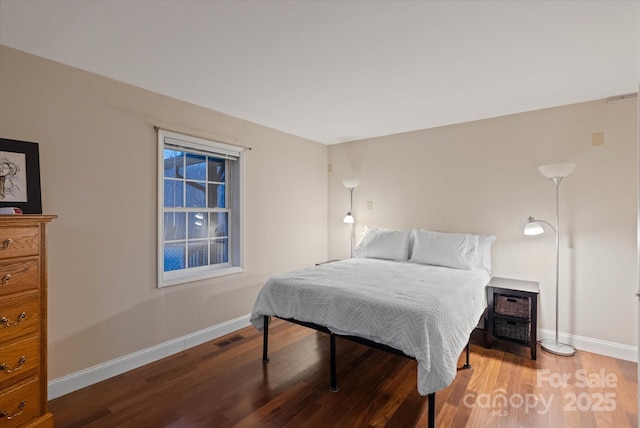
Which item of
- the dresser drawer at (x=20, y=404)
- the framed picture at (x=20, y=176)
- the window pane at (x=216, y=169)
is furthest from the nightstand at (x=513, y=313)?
the framed picture at (x=20, y=176)

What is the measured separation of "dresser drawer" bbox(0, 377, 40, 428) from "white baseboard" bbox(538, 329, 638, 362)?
4185 mm

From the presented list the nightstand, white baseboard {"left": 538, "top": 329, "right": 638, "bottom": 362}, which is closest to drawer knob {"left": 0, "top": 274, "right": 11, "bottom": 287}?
the nightstand

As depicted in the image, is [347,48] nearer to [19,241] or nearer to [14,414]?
[19,241]

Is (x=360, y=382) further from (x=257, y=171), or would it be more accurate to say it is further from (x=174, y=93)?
(x=174, y=93)

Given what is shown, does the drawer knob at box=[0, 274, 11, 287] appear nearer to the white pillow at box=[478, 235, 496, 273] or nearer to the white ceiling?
the white ceiling

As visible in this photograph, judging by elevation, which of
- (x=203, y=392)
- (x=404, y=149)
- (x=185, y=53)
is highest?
(x=185, y=53)

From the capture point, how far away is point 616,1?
1.58 m

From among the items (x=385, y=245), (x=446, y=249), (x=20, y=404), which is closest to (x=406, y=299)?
(x=446, y=249)

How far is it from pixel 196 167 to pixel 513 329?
3583 mm

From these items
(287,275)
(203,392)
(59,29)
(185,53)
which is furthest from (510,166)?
(59,29)

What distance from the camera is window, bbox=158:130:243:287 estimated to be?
295 cm

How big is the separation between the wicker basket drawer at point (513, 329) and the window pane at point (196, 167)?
11.1 ft

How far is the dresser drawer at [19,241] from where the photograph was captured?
1.64 m

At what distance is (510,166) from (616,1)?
76.3 inches
